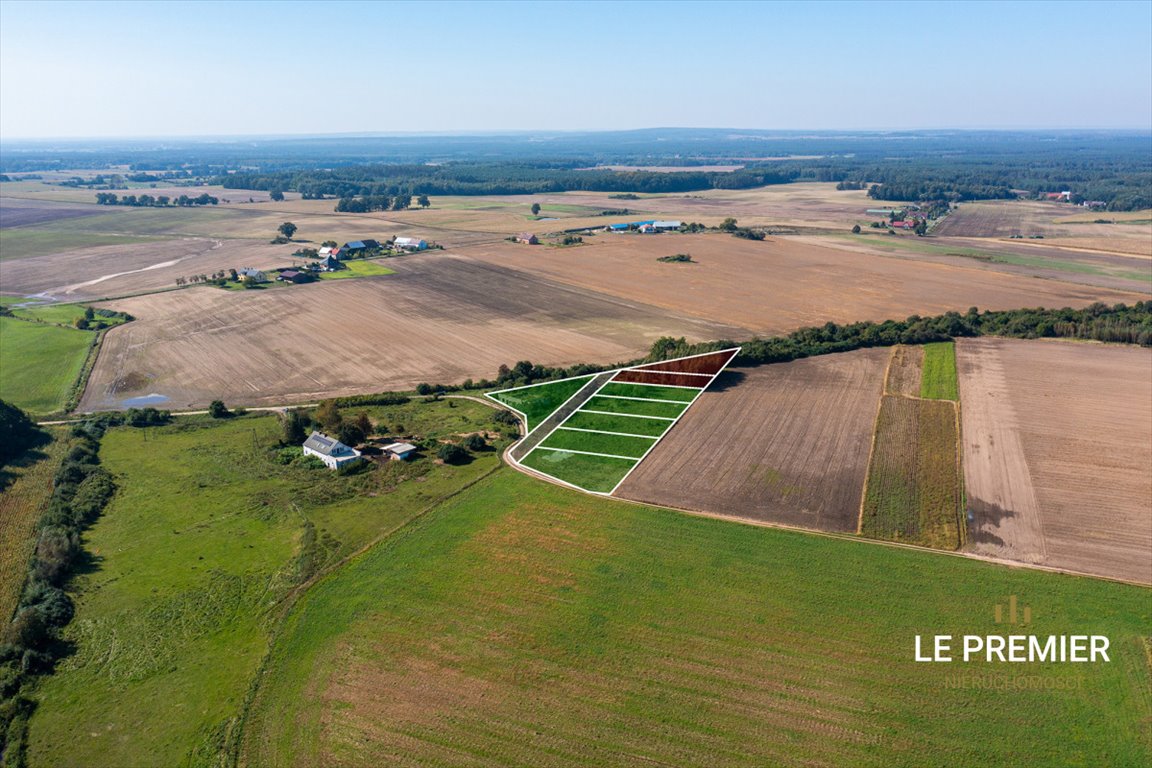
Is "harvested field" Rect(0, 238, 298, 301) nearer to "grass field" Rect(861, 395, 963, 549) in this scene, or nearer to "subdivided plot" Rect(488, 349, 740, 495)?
"subdivided plot" Rect(488, 349, 740, 495)

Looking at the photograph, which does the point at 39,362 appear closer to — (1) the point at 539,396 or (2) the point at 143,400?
(2) the point at 143,400

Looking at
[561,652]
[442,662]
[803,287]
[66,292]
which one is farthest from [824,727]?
[66,292]

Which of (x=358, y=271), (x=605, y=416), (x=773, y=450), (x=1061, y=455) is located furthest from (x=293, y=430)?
(x=358, y=271)

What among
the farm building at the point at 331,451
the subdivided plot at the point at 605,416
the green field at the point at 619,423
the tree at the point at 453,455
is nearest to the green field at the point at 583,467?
the subdivided plot at the point at 605,416

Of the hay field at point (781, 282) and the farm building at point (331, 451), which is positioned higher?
the hay field at point (781, 282)

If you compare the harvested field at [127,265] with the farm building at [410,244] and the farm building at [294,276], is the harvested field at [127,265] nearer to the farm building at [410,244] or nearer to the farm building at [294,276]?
the farm building at [294,276]

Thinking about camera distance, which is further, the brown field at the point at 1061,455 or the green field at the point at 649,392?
the green field at the point at 649,392

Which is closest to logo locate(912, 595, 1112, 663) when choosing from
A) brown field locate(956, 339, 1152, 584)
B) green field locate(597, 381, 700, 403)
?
brown field locate(956, 339, 1152, 584)
